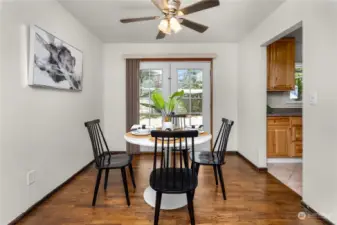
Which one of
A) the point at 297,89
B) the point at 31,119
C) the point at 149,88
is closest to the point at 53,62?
the point at 31,119

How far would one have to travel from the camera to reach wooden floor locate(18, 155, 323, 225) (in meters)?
1.94

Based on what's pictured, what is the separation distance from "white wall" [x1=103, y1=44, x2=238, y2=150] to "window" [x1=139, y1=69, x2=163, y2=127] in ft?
1.22

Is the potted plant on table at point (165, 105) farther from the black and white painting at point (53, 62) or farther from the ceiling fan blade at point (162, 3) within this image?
the black and white painting at point (53, 62)

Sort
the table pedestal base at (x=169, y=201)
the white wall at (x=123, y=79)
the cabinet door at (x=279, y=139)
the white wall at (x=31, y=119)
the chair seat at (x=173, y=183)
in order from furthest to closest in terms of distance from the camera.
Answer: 1. the white wall at (x=123, y=79)
2. the cabinet door at (x=279, y=139)
3. the table pedestal base at (x=169, y=201)
4. the white wall at (x=31, y=119)
5. the chair seat at (x=173, y=183)

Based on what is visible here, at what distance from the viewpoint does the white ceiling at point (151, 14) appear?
2.56 metres

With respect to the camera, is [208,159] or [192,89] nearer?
[208,159]

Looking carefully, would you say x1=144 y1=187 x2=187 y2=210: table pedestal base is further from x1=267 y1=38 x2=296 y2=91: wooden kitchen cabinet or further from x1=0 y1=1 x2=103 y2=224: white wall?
x1=267 y1=38 x2=296 y2=91: wooden kitchen cabinet

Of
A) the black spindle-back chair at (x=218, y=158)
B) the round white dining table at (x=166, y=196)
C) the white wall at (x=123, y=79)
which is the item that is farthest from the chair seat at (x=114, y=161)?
the white wall at (x=123, y=79)

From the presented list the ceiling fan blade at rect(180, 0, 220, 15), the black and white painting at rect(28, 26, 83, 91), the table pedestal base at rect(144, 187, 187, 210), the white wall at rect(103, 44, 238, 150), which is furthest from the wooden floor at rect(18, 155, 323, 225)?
the ceiling fan blade at rect(180, 0, 220, 15)

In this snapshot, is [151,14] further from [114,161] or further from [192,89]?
[114,161]

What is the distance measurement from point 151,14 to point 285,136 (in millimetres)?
3028

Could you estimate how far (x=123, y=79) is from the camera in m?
4.30

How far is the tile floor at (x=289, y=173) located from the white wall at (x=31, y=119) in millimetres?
2979

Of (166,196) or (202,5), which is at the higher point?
(202,5)
